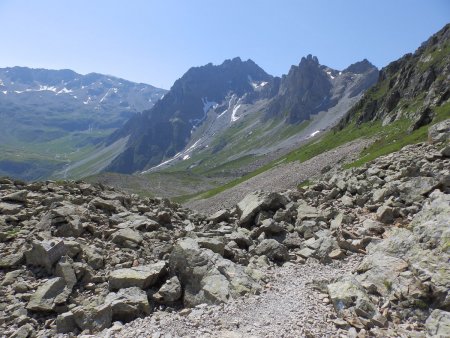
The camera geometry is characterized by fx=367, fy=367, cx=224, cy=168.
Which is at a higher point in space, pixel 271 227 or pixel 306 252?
pixel 271 227

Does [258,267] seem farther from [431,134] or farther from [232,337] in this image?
[431,134]

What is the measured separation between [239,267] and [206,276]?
2634 millimetres

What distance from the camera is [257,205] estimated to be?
32688mm

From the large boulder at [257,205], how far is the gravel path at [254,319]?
A: 12.7 metres

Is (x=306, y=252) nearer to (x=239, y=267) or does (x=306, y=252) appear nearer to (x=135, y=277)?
(x=239, y=267)

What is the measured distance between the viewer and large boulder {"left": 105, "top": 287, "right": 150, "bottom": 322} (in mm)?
17578

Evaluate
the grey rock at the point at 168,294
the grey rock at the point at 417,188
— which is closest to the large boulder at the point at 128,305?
the grey rock at the point at 168,294

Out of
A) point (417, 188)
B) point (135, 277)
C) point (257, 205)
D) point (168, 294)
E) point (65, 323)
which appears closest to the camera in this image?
point (65, 323)

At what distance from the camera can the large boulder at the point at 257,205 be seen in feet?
106

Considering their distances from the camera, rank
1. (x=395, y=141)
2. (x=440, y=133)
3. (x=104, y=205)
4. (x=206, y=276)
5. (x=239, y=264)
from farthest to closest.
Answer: (x=395, y=141)
(x=440, y=133)
(x=104, y=205)
(x=239, y=264)
(x=206, y=276)

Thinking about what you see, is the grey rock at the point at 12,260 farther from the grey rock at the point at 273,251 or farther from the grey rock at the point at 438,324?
the grey rock at the point at 438,324

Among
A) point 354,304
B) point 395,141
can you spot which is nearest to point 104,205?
point 354,304

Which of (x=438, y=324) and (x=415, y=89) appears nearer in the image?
(x=438, y=324)

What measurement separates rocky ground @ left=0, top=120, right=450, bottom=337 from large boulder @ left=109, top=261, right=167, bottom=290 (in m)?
0.06
